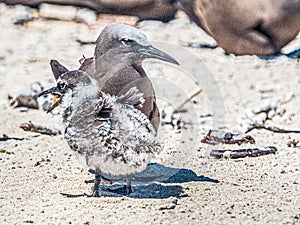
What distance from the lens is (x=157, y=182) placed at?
3.70 m

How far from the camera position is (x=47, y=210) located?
126 inches

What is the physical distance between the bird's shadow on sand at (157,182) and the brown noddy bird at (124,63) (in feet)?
1.00

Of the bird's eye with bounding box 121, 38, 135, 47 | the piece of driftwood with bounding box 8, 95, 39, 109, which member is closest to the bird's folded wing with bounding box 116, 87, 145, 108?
the bird's eye with bounding box 121, 38, 135, 47

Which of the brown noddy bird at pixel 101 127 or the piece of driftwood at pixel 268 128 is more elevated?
the brown noddy bird at pixel 101 127

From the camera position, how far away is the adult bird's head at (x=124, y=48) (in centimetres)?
356

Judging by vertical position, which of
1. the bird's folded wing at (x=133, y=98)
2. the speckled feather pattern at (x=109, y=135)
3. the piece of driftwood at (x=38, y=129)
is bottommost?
the piece of driftwood at (x=38, y=129)

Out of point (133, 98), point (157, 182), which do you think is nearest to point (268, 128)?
point (157, 182)

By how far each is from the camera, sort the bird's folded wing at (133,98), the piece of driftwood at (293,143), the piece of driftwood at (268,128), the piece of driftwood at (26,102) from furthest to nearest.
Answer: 1. the piece of driftwood at (26,102)
2. the piece of driftwood at (268,128)
3. the piece of driftwood at (293,143)
4. the bird's folded wing at (133,98)

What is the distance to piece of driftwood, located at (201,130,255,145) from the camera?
440 cm

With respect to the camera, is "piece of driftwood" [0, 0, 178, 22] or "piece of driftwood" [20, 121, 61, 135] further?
"piece of driftwood" [0, 0, 178, 22]

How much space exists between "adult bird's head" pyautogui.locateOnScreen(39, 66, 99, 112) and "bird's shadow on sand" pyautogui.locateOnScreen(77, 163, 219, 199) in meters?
0.48

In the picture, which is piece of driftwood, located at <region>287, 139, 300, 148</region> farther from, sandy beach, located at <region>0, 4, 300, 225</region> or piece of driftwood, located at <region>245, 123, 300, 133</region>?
piece of driftwood, located at <region>245, 123, 300, 133</region>

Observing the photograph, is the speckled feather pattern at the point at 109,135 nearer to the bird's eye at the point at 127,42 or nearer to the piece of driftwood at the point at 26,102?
the bird's eye at the point at 127,42

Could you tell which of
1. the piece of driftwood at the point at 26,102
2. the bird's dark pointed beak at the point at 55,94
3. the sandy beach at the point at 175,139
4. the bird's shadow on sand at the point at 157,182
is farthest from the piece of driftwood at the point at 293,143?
the piece of driftwood at the point at 26,102
